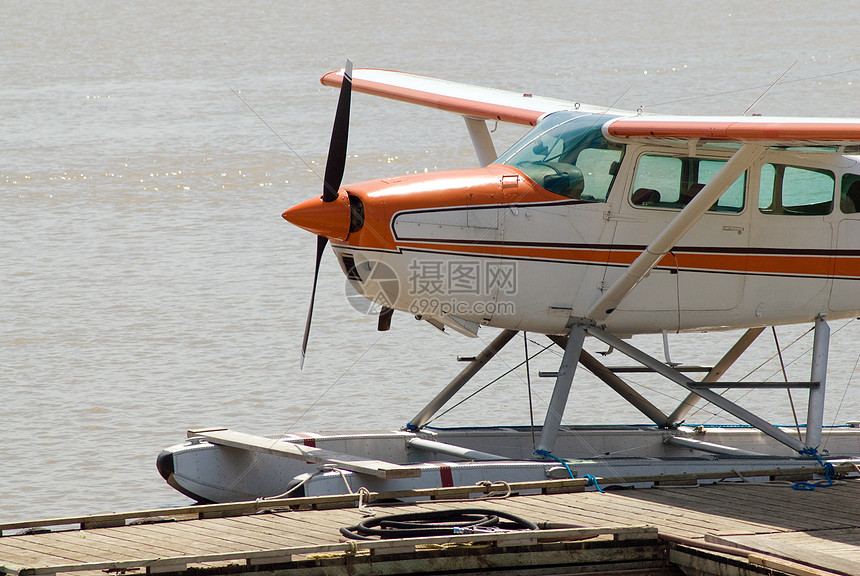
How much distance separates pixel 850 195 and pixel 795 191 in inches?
17.0

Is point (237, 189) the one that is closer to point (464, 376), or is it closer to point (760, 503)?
point (464, 376)

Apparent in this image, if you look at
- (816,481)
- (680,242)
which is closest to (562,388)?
(680,242)

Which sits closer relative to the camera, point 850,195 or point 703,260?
point 703,260

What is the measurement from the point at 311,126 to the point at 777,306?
24186mm

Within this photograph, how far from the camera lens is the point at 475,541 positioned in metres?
6.73

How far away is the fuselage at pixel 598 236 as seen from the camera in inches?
322

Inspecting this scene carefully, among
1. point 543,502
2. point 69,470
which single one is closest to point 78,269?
point 69,470

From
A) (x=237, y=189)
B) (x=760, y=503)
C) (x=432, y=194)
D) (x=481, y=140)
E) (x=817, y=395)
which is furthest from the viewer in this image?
A: (x=237, y=189)

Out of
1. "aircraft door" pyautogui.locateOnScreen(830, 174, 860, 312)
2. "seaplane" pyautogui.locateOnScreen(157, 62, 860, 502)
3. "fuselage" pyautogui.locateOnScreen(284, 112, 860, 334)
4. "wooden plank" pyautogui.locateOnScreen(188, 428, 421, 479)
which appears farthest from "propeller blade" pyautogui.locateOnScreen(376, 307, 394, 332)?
"aircraft door" pyautogui.locateOnScreen(830, 174, 860, 312)

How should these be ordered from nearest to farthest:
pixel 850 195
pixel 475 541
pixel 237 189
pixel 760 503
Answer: pixel 475 541 → pixel 760 503 → pixel 850 195 → pixel 237 189

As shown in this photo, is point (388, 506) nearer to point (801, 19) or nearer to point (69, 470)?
point (69, 470)

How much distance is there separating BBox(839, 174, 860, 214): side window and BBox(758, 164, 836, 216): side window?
89mm

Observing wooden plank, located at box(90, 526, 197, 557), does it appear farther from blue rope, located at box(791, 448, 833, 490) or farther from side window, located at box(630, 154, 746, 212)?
blue rope, located at box(791, 448, 833, 490)

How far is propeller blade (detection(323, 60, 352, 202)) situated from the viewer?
8055 mm
